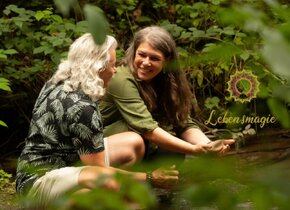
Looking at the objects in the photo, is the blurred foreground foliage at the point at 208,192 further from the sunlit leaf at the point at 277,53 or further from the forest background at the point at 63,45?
the forest background at the point at 63,45

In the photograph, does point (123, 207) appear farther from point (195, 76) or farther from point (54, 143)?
point (195, 76)

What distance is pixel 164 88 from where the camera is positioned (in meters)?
3.66

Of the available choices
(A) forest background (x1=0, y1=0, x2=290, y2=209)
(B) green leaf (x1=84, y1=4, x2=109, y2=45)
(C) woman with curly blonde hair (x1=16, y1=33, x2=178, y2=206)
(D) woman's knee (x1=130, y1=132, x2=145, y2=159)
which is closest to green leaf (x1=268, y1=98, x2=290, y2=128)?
(B) green leaf (x1=84, y1=4, x2=109, y2=45)

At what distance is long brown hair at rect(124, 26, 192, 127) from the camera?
350 cm

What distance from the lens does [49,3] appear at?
18.9ft

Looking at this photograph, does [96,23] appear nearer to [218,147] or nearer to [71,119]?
[218,147]

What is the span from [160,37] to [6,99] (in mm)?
2266

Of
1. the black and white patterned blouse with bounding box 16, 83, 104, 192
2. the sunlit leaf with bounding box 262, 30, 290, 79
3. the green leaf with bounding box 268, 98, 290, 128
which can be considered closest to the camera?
the sunlit leaf with bounding box 262, 30, 290, 79

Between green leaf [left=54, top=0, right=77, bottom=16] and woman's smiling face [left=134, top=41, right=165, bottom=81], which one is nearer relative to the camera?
green leaf [left=54, top=0, right=77, bottom=16]

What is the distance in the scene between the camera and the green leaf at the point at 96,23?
1.63ft

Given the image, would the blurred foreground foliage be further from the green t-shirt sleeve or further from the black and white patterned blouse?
the green t-shirt sleeve

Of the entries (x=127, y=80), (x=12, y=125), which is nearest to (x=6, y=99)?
(x=12, y=125)

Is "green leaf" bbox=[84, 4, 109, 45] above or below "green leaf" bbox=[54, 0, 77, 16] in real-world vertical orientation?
below

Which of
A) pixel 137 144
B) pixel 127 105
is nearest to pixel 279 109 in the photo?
pixel 137 144
